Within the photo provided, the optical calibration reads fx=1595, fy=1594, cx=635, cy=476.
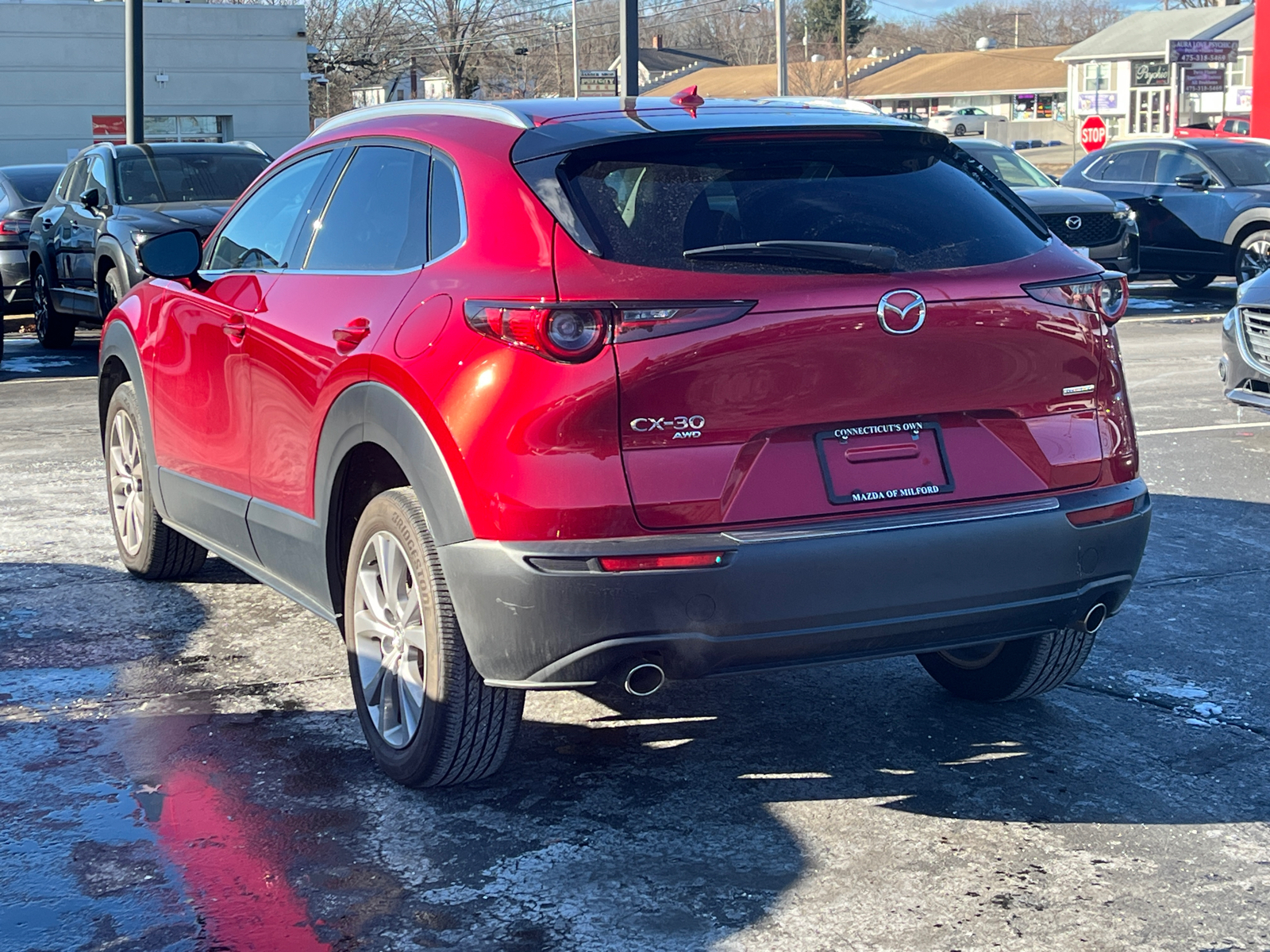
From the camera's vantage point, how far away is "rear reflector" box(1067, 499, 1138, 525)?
12.8 feet

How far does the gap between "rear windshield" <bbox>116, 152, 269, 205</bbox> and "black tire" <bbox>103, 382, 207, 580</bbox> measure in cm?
761

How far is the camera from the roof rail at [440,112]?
4.17 meters

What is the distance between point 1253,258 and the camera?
57.6 ft

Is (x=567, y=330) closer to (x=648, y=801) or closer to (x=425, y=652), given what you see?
(x=425, y=652)

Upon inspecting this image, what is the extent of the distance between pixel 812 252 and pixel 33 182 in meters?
16.1

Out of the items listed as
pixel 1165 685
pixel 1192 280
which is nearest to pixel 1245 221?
pixel 1192 280

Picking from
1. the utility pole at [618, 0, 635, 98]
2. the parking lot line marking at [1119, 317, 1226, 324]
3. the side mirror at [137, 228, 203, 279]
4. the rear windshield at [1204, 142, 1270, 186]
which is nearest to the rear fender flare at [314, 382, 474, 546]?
the side mirror at [137, 228, 203, 279]

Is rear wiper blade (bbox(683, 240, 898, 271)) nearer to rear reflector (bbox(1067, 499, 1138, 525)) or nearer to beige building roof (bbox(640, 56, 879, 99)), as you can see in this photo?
rear reflector (bbox(1067, 499, 1138, 525))

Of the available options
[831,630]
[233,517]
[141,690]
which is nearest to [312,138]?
[233,517]

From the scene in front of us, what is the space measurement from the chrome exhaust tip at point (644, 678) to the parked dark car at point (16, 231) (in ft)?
44.7

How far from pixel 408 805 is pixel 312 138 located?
225 cm

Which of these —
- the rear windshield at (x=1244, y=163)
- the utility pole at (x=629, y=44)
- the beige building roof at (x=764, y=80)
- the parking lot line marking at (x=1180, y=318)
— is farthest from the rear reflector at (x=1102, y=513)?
the beige building roof at (x=764, y=80)

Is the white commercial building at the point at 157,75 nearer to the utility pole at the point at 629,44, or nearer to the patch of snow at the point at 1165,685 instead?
the utility pole at the point at 629,44

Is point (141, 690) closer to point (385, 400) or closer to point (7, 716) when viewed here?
point (7, 716)
